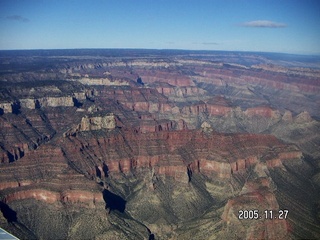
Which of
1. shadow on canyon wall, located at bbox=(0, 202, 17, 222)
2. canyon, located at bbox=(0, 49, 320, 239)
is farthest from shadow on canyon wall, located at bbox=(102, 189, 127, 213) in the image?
shadow on canyon wall, located at bbox=(0, 202, 17, 222)

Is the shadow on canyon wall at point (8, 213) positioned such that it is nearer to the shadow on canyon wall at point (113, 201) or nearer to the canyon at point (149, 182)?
the canyon at point (149, 182)

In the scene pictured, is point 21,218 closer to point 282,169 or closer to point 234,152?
point 234,152

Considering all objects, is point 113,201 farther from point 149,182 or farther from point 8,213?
point 8,213

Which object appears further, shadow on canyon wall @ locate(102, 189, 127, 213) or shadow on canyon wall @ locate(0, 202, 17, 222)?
shadow on canyon wall @ locate(102, 189, 127, 213)

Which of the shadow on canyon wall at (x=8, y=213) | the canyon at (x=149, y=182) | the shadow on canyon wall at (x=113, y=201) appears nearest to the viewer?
the canyon at (x=149, y=182)

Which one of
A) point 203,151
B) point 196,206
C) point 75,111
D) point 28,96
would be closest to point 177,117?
point 75,111

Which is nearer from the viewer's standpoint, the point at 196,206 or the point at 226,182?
the point at 196,206

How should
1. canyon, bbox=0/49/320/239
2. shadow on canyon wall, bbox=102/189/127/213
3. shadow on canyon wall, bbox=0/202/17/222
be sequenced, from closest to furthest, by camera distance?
canyon, bbox=0/49/320/239
shadow on canyon wall, bbox=0/202/17/222
shadow on canyon wall, bbox=102/189/127/213

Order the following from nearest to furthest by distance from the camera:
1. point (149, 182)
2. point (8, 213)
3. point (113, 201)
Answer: point (8, 213), point (113, 201), point (149, 182)

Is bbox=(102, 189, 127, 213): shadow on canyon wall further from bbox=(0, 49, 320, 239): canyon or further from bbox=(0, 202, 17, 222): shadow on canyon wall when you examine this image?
bbox=(0, 202, 17, 222): shadow on canyon wall

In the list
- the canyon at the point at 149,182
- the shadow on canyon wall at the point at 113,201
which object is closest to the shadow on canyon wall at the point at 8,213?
the canyon at the point at 149,182

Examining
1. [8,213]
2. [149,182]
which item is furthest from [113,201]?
[8,213]
